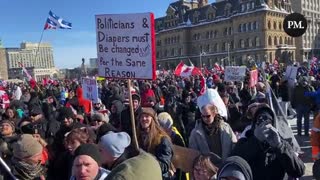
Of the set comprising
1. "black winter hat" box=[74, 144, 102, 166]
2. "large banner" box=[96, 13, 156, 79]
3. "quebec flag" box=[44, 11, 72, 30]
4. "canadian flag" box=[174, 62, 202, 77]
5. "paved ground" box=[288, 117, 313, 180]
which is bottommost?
"paved ground" box=[288, 117, 313, 180]

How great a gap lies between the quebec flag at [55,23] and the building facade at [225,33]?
4266cm

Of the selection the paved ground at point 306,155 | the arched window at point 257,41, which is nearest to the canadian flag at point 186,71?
the paved ground at point 306,155

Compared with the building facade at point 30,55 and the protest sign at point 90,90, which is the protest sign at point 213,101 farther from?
the building facade at point 30,55

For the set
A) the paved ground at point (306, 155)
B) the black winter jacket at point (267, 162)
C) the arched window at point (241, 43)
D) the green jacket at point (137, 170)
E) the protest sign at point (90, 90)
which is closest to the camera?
A: the green jacket at point (137, 170)

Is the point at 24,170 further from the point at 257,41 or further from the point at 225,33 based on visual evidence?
the point at 225,33

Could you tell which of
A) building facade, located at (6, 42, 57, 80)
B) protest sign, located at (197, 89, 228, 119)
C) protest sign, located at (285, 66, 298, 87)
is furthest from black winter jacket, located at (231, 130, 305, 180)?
building facade, located at (6, 42, 57, 80)

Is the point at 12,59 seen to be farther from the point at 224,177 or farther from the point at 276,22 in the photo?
the point at 224,177

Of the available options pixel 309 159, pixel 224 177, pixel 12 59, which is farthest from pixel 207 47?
pixel 224 177

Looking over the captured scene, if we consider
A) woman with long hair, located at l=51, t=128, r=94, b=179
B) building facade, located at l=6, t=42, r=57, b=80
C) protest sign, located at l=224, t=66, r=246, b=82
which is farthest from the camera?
building facade, located at l=6, t=42, r=57, b=80

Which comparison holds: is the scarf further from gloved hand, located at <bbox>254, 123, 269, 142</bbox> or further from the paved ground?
the paved ground

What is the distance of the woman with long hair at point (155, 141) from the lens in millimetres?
3797

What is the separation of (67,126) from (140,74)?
1.57 metres

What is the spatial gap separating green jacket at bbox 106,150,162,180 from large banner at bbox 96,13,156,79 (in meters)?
2.25

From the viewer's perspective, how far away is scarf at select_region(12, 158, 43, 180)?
333 cm
